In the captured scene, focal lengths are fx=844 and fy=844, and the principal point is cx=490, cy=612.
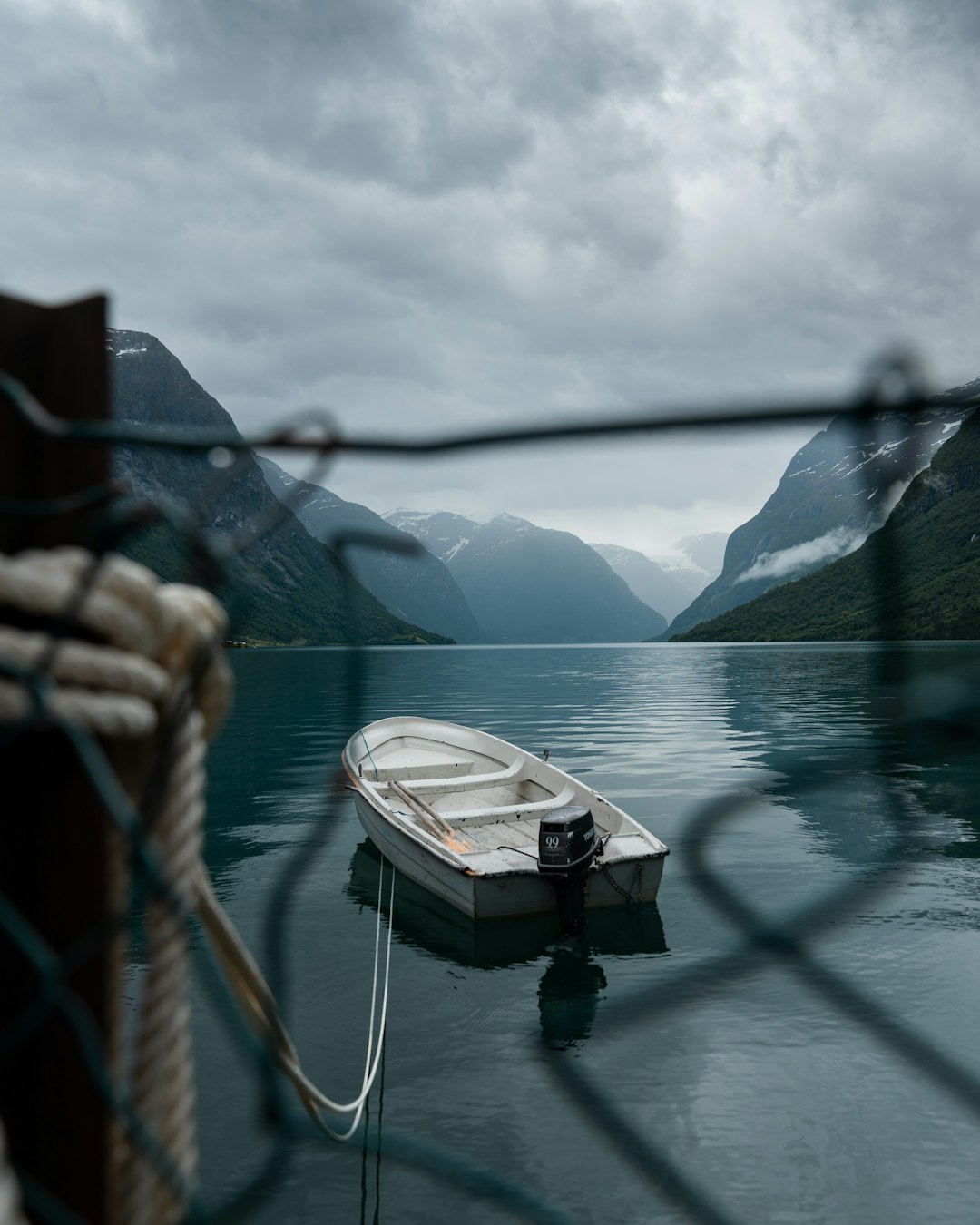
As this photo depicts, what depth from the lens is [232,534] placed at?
152cm

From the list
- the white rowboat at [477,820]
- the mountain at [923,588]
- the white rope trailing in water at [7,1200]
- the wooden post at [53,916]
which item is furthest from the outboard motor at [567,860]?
the mountain at [923,588]

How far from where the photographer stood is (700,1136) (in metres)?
6.11

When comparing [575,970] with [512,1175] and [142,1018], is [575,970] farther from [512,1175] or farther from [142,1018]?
[142,1018]

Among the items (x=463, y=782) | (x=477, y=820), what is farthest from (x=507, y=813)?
(x=463, y=782)

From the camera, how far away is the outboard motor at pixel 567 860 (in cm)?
918

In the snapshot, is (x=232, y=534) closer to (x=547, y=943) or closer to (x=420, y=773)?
(x=547, y=943)

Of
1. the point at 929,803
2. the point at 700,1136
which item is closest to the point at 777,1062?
the point at 700,1136

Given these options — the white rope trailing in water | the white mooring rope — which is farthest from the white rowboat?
the white rope trailing in water

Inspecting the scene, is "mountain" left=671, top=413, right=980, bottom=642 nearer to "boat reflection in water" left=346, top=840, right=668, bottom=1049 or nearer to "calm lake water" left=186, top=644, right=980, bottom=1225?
"calm lake water" left=186, top=644, right=980, bottom=1225

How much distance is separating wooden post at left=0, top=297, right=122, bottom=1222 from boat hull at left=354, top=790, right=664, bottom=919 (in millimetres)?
8423

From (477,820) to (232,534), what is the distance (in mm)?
10956

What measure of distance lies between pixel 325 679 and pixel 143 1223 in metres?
61.1

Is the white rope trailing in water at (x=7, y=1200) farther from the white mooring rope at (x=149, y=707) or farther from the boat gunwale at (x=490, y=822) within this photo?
the boat gunwale at (x=490, y=822)

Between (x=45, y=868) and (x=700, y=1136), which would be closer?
(x=45, y=868)
